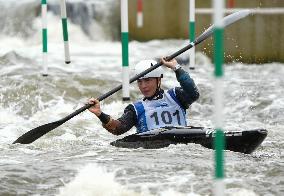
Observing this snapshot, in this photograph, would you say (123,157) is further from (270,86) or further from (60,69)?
(60,69)

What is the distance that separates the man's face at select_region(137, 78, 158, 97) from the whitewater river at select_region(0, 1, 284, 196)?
1.89 feet

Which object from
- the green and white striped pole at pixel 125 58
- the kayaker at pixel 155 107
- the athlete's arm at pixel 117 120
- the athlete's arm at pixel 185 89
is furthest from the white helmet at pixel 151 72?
the green and white striped pole at pixel 125 58

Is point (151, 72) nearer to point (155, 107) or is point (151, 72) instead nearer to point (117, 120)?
point (155, 107)

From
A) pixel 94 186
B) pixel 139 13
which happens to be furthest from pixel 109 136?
pixel 139 13

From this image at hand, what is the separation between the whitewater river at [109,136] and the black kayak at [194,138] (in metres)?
0.07

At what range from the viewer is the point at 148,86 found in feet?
23.8

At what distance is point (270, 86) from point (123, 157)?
643cm

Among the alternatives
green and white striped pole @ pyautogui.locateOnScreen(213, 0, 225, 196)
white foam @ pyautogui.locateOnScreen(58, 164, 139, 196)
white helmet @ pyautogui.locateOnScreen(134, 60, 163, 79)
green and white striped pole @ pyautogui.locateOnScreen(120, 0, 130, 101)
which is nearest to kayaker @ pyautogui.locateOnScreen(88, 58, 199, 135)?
white helmet @ pyautogui.locateOnScreen(134, 60, 163, 79)

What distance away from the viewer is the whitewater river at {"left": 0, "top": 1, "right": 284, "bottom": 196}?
5715mm

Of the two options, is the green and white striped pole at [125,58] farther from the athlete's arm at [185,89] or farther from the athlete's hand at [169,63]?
the athlete's arm at [185,89]

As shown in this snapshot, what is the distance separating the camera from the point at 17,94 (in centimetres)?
1130

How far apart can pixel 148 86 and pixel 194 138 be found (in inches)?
27.3

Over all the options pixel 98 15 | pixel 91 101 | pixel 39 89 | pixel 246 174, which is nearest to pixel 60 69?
pixel 39 89

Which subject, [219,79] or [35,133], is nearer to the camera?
[219,79]
